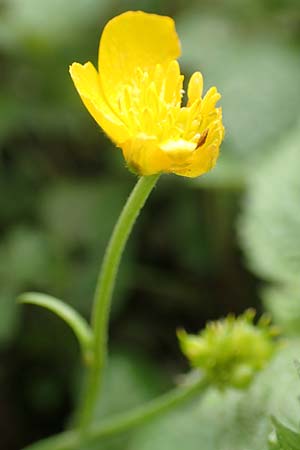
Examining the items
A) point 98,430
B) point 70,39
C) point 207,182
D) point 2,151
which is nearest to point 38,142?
point 2,151

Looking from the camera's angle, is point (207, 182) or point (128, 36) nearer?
point (128, 36)

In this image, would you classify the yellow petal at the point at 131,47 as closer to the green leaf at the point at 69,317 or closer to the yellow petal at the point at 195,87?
the yellow petal at the point at 195,87

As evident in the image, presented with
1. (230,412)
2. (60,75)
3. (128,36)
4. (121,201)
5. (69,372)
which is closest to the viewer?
(128,36)

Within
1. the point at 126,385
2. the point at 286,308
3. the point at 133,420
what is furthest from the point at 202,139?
the point at 126,385

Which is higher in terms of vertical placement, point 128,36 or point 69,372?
point 69,372

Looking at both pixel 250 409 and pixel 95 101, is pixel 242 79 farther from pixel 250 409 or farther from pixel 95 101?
pixel 95 101

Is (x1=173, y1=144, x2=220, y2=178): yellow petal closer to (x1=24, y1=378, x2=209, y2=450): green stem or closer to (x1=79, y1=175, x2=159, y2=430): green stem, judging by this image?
(x1=79, y1=175, x2=159, y2=430): green stem

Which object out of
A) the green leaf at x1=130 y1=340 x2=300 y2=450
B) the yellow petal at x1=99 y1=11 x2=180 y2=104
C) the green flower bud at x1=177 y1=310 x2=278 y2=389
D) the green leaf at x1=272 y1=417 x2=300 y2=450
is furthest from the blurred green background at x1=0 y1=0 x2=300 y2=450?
the green leaf at x1=272 y1=417 x2=300 y2=450

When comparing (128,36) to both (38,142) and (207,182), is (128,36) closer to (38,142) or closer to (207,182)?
(207,182)
